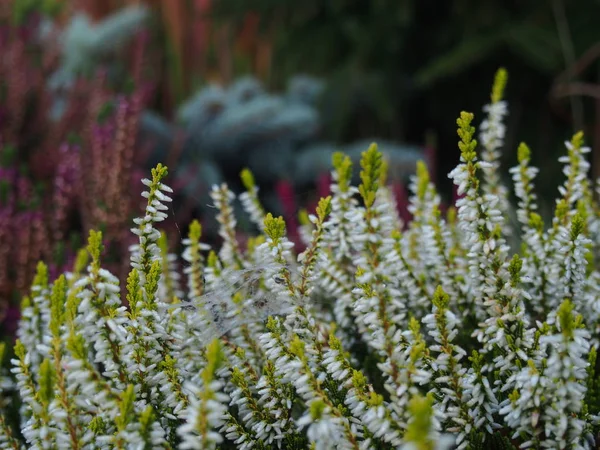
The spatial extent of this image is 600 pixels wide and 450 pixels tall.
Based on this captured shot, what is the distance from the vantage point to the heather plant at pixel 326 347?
923mm

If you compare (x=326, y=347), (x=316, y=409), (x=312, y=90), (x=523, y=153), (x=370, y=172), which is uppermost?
(x=312, y=90)

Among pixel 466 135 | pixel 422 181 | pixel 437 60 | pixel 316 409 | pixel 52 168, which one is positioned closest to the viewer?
pixel 316 409

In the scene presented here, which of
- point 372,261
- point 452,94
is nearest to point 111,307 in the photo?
point 372,261

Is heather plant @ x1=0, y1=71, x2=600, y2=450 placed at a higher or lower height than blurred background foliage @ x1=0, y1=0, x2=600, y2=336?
lower

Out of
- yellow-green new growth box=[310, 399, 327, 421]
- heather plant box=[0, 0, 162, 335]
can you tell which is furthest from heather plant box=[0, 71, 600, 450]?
heather plant box=[0, 0, 162, 335]

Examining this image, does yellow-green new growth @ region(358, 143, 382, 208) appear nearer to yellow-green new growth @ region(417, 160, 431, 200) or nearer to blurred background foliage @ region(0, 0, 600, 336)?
yellow-green new growth @ region(417, 160, 431, 200)

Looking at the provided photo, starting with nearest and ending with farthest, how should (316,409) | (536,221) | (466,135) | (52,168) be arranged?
(316,409) < (466,135) < (536,221) < (52,168)

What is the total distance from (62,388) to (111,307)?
14cm

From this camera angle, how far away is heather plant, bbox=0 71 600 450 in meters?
0.92

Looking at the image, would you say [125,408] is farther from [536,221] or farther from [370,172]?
[536,221]

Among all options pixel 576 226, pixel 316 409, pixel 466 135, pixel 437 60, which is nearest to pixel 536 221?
pixel 576 226

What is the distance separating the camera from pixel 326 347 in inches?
50.3

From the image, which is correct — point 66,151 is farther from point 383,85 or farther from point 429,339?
point 383,85

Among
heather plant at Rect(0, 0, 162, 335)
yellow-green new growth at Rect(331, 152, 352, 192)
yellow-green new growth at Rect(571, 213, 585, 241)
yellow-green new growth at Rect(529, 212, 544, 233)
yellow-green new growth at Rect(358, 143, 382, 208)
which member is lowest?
yellow-green new growth at Rect(571, 213, 585, 241)
